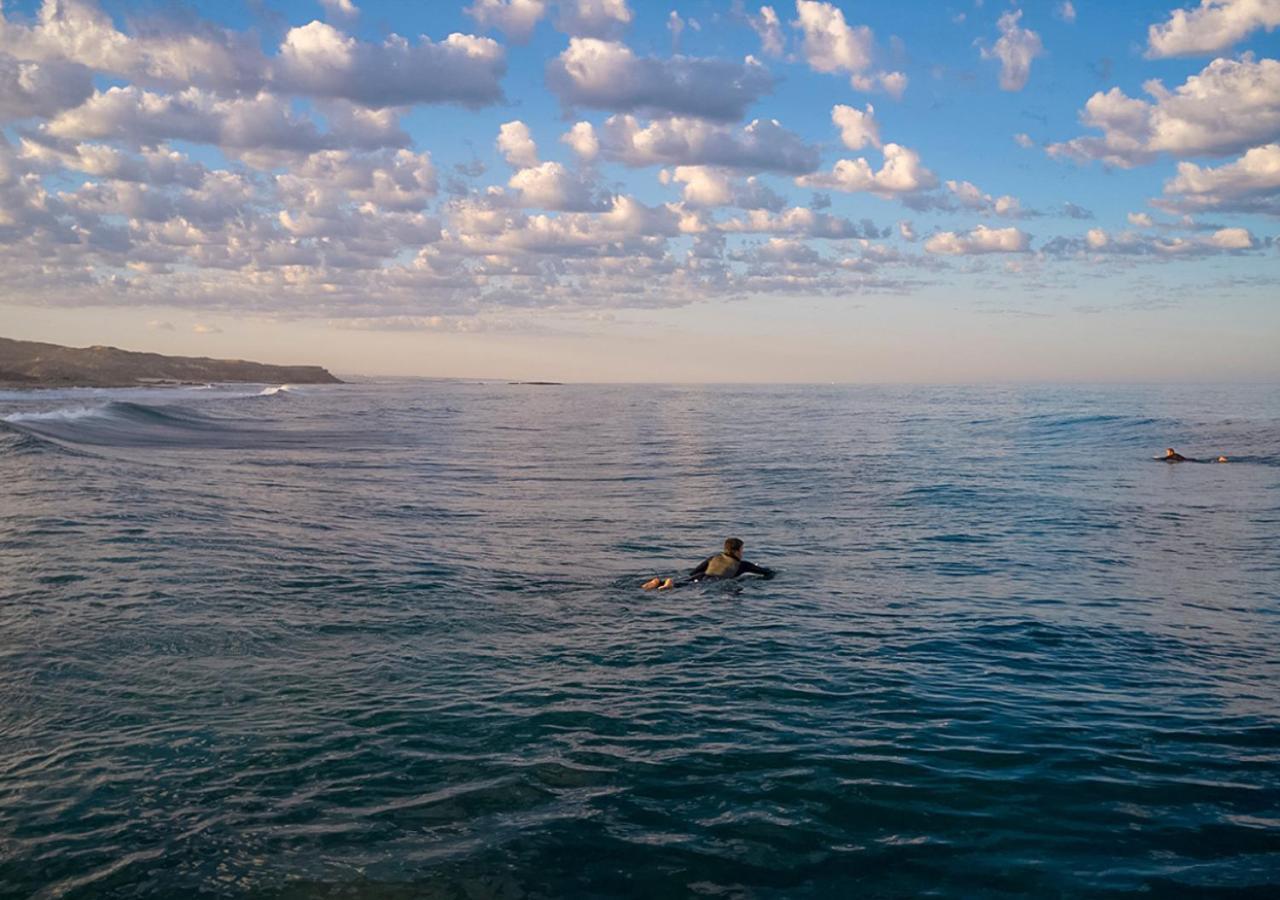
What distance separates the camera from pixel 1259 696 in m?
12.0

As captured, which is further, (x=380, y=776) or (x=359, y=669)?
(x=359, y=669)

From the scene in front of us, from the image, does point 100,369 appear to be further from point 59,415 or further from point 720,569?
point 720,569

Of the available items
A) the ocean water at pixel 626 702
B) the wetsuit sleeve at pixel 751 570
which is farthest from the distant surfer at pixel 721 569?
the ocean water at pixel 626 702

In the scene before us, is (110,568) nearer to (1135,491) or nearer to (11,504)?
(11,504)

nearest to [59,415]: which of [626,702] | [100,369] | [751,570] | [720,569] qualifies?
[720,569]

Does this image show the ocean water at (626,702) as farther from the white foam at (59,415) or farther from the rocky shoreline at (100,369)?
the rocky shoreline at (100,369)

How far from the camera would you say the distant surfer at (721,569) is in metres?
18.3

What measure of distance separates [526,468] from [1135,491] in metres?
23.7

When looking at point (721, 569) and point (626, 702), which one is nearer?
point (626, 702)

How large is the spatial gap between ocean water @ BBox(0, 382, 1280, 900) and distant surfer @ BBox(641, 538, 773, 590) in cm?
58

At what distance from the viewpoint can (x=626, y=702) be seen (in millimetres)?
11680

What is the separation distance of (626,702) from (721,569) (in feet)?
23.3

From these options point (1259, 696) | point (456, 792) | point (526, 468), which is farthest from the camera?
point (526, 468)

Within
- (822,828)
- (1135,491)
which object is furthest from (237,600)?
(1135,491)
